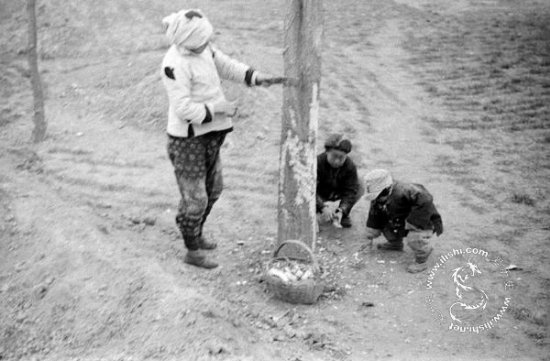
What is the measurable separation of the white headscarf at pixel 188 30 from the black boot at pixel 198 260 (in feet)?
5.43

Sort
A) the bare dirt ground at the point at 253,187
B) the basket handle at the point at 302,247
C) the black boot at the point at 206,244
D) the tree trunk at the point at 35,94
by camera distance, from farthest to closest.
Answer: the tree trunk at the point at 35,94
the black boot at the point at 206,244
the basket handle at the point at 302,247
the bare dirt ground at the point at 253,187

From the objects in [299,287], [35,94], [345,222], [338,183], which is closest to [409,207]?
[338,183]

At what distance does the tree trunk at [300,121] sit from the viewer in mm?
4328

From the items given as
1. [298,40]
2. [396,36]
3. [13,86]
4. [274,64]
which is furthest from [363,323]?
[396,36]

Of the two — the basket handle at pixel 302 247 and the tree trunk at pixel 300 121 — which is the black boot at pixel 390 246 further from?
the basket handle at pixel 302 247

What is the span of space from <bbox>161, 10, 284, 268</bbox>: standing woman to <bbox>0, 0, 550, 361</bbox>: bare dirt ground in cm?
62

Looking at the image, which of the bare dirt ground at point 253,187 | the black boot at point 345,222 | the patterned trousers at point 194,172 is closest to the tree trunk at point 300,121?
the patterned trousers at point 194,172

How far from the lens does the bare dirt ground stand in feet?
13.8

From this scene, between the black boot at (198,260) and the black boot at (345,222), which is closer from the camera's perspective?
the black boot at (198,260)

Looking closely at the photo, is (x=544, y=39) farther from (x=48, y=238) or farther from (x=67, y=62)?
(x=48, y=238)

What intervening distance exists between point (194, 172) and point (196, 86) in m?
0.62

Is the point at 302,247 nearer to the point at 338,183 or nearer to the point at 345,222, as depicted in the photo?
the point at 338,183

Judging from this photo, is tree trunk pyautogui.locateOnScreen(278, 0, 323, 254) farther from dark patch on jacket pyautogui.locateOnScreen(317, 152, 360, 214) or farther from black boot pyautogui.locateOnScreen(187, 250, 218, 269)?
dark patch on jacket pyautogui.locateOnScreen(317, 152, 360, 214)

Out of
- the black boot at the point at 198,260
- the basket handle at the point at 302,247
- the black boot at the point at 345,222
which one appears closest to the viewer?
the basket handle at the point at 302,247
